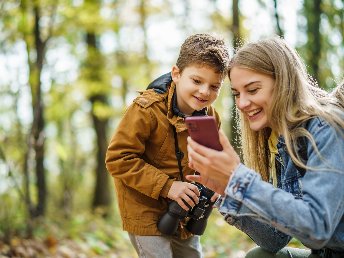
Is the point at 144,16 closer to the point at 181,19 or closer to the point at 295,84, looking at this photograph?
the point at 181,19

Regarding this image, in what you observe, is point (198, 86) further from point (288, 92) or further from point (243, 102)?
point (288, 92)

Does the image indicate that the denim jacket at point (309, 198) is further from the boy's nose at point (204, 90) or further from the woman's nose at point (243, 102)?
the boy's nose at point (204, 90)

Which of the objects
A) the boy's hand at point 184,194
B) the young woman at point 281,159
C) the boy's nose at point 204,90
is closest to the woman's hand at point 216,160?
the young woman at point 281,159

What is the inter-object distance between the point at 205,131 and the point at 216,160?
117 mm

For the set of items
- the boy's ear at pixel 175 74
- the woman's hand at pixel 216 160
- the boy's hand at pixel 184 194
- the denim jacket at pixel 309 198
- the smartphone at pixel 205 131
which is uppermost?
the boy's ear at pixel 175 74

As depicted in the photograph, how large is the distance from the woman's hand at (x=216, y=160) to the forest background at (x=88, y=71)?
3.33 feet

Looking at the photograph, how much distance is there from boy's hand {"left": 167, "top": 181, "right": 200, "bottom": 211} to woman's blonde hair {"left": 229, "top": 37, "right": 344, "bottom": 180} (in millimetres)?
734

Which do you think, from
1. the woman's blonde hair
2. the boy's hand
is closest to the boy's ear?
the boy's hand

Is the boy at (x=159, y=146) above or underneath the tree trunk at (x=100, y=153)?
above

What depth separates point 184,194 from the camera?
262 centimetres

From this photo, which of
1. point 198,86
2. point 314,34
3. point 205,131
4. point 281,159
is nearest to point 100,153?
point 314,34

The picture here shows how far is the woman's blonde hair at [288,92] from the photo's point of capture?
1.90 metres

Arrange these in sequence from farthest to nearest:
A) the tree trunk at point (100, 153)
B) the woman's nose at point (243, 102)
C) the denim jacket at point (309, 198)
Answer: the tree trunk at point (100, 153) → the woman's nose at point (243, 102) → the denim jacket at point (309, 198)

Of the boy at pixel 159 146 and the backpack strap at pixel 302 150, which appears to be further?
the boy at pixel 159 146
